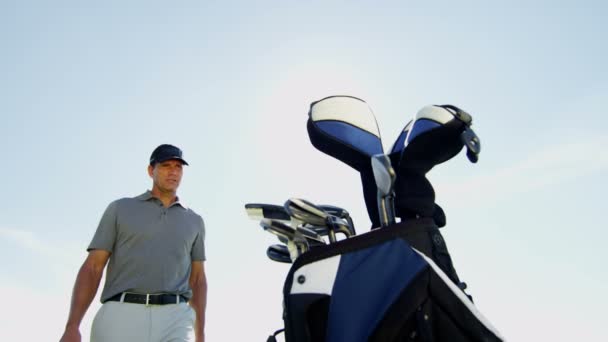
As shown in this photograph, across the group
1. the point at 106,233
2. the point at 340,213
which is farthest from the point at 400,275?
the point at 106,233

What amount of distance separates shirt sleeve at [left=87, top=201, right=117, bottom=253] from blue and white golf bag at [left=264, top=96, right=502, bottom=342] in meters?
2.36

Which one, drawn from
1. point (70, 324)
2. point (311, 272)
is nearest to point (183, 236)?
point (70, 324)

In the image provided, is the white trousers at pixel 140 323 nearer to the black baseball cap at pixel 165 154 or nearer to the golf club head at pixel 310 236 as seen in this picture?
the black baseball cap at pixel 165 154

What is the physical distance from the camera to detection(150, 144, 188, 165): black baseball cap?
428cm

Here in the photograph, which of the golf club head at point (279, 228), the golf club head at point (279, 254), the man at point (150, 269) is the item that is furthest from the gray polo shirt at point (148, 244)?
the golf club head at point (279, 228)

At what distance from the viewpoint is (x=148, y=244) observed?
3.97 metres

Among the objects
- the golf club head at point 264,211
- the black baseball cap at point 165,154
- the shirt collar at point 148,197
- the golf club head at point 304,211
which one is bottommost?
the golf club head at point 304,211

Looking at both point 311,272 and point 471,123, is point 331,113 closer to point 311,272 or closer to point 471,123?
point 471,123

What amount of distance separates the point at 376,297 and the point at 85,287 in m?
2.53

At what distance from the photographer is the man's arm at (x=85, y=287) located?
3697 millimetres

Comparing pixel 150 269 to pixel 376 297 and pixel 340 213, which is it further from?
pixel 376 297

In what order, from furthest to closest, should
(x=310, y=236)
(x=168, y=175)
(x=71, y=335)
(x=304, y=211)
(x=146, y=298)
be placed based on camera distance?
(x=168, y=175) → (x=146, y=298) → (x=71, y=335) → (x=310, y=236) → (x=304, y=211)

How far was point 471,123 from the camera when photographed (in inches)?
86.3

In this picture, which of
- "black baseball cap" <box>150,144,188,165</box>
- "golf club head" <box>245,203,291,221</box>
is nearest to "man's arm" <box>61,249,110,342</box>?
"black baseball cap" <box>150,144,188,165</box>
